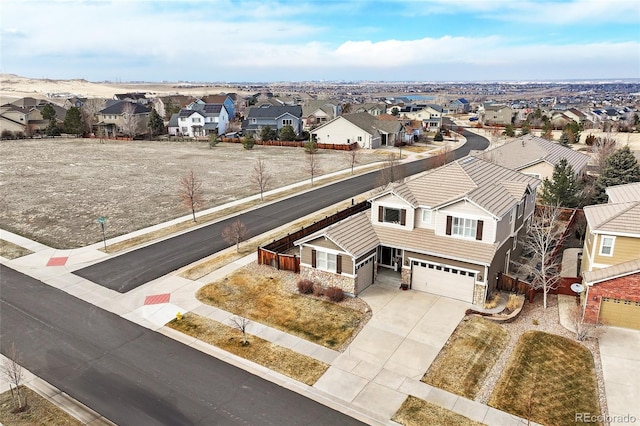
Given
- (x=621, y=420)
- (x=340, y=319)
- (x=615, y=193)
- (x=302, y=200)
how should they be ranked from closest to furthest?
(x=621, y=420) → (x=340, y=319) → (x=615, y=193) → (x=302, y=200)

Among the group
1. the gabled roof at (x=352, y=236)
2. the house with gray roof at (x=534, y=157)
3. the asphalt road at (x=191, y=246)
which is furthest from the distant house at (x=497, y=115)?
the gabled roof at (x=352, y=236)

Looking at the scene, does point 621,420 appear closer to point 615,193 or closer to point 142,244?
point 615,193

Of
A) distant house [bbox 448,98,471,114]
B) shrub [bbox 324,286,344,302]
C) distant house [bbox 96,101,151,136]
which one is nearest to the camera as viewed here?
shrub [bbox 324,286,344,302]

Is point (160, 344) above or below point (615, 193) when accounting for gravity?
below

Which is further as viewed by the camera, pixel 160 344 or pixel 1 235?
pixel 1 235

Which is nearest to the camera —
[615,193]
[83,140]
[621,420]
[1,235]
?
[621,420]

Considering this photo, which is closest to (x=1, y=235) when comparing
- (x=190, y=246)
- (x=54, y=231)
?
(x=54, y=231)

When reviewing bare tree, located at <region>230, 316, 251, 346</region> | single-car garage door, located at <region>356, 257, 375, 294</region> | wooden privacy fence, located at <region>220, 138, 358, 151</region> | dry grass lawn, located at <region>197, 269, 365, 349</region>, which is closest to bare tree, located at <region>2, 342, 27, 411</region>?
bare tree, located at <region>230, 316, 251, 346</region>

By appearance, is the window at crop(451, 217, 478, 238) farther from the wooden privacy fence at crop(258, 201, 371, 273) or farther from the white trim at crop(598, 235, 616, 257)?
the wooden privacy fence at crop(258, 201, 371, 273)
